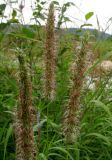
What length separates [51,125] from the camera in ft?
9.05

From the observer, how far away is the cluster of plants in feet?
4.83

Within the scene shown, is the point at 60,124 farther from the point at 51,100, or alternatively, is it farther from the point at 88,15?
the point at 88,15

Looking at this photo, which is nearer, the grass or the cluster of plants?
the cluster of plants

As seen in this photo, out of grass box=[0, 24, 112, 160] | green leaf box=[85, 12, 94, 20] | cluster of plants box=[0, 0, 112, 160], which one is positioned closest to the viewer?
cluster of plants box=[0, 0, 112, 160]

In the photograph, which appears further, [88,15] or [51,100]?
[88,15]

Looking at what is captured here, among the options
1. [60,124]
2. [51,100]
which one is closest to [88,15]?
[60,124]

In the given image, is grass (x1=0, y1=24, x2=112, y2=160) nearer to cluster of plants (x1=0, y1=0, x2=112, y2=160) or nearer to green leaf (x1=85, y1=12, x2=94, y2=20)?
cluster of plants (x1=0, y1=0, x2=112, y2=160)

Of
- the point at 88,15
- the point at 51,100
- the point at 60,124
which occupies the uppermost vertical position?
the point at 88,15

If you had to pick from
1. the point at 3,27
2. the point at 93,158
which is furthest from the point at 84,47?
the point at 93,158

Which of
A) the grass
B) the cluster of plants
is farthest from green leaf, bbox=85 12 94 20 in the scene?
the grass

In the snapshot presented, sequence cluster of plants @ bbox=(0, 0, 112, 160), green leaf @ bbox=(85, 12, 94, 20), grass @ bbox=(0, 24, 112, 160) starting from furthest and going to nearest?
green leaf @ bbox=(85, 12, 94, 20)
grass @ bbox=(0, 24, 112, 160)
cluster of plants @ bbox=(0, 0, 112, 160)

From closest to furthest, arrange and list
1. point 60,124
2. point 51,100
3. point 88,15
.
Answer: point 51,100
point 60,124
point 88,15

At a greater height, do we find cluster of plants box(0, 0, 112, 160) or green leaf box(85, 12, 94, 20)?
green leaf box(85, 12, 94, 20)

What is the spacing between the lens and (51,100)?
2.30m
